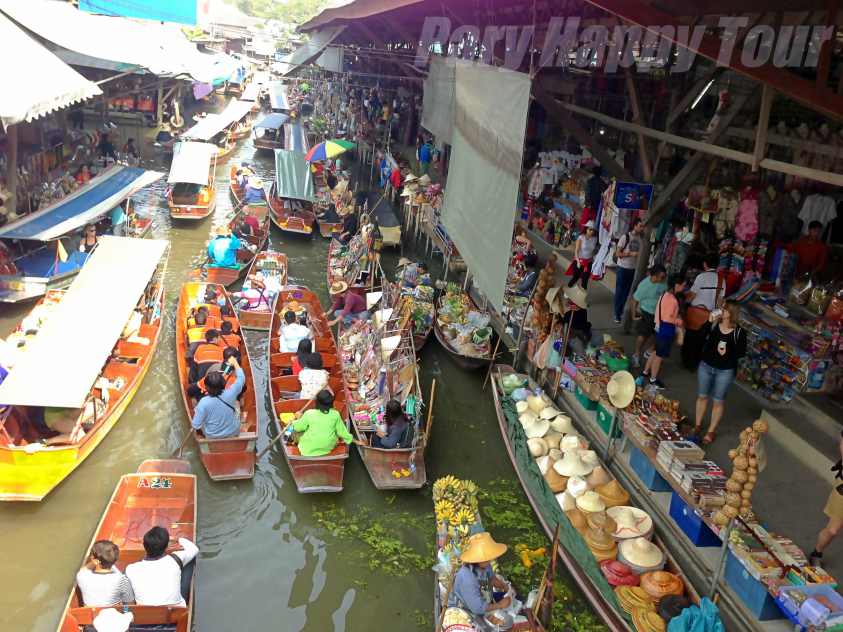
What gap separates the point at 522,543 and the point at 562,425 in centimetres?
163

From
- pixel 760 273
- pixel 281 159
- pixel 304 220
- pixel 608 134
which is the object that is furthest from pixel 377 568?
pixel 281 159

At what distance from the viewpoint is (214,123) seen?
26.5 meters

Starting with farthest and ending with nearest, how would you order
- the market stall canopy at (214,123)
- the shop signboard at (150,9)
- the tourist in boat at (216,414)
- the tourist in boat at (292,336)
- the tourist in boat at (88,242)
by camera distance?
the market stall canopy at (214,123) → the shop signboard at (150,9) → the tourist in boat at (88,242) → the tourist in boat at (292,336) → the tourist in boat at (216,414)

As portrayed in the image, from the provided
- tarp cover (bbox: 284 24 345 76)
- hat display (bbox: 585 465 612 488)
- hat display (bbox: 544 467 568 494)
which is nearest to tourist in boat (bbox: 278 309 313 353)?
hat display (bbox: 544 467 568 494)

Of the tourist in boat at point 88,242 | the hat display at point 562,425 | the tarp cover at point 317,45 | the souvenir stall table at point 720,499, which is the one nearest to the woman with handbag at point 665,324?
the souvenir stall table at point 720,499

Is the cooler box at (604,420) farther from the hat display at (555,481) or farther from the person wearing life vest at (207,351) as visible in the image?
the person wearing life vest at (207,351)

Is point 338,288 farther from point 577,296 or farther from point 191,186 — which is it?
point 191,186

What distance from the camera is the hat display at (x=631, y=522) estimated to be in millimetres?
6719

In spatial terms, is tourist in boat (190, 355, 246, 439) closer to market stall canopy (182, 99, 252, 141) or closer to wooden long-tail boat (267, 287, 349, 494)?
wooden long-tail boat (267, 287, 349, 494)

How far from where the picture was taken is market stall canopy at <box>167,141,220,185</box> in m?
19.0

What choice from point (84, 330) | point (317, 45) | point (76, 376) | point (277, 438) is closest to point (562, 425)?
point (277, 438)

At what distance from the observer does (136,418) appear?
962cm

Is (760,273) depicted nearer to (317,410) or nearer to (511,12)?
(317,410)

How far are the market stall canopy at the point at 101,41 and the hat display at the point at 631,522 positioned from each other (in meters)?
15.1
